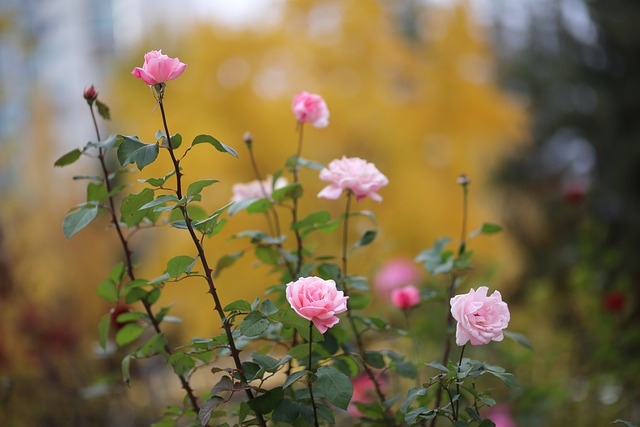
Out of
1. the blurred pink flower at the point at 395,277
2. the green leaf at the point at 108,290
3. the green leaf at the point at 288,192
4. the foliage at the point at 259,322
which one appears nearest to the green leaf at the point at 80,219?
the foliage at the point at 259,322

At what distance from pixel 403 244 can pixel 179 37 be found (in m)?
4.33

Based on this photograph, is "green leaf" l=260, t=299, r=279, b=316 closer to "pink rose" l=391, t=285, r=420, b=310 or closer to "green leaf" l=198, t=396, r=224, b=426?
"green leaf" l=198, t=396, r=224, b=426

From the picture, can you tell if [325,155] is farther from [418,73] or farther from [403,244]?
[418,73]

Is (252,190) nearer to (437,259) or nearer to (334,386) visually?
(437,259)

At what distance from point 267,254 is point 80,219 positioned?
266mm

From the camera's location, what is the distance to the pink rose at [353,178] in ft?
2.91

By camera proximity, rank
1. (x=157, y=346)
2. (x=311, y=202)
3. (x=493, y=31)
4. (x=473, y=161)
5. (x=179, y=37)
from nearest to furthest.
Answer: (x=157, y=346)
(x=311, y=202)
(x=473, y=161)
(x=179, y=37)
(x=493, y=31)

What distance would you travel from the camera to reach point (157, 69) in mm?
727

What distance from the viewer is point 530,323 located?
2.52 meters

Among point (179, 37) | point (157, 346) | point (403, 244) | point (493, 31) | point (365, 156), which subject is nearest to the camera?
point (157, 346)

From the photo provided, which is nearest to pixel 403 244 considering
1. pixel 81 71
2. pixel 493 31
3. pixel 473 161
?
pixel 473 161

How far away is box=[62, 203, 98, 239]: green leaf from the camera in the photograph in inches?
30.8

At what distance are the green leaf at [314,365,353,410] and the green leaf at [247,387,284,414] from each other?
6 cm

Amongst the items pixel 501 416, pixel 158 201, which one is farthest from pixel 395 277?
pixel 158 201
